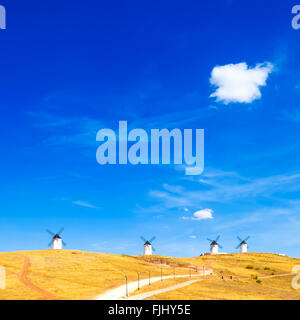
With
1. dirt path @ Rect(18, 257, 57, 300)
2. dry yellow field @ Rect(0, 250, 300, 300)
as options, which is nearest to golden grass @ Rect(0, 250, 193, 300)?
dry yellow field @ Rect(0, 250, 300, 300)

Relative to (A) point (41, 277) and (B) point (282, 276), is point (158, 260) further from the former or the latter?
(A) point (41, 277)

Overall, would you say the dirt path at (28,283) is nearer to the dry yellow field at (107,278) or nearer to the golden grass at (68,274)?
the dry yellow field at (107,278)

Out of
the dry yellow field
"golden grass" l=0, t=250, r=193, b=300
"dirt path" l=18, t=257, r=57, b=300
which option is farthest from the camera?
the dry yellow field

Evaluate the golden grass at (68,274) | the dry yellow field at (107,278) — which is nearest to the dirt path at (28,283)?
the dry yellow field at (107,278)

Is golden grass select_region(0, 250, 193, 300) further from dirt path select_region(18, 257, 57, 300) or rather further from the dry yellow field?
dirt path select_region(18, 257, 57, 300)

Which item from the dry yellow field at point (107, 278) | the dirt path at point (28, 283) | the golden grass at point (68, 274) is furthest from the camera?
the dry yellow field at point (107, 278)

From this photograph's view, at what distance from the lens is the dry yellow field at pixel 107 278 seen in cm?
5519

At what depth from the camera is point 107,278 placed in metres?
73.5

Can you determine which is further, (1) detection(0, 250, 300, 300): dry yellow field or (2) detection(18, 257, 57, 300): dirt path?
(1) detection(0, 250, 300, 300): dry yellow field

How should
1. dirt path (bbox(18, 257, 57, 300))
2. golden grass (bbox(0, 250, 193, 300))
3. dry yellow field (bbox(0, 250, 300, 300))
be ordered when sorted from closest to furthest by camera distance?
dirt path (bbox(18, 257, 57, 300))
golden grass (bbox(0, 250, 193, 300))
dry yellow field (bbox(0, 250, 300, 300))

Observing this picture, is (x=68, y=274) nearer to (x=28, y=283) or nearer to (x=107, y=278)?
(x=107, y=278)

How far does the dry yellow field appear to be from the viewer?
55.2 metres
